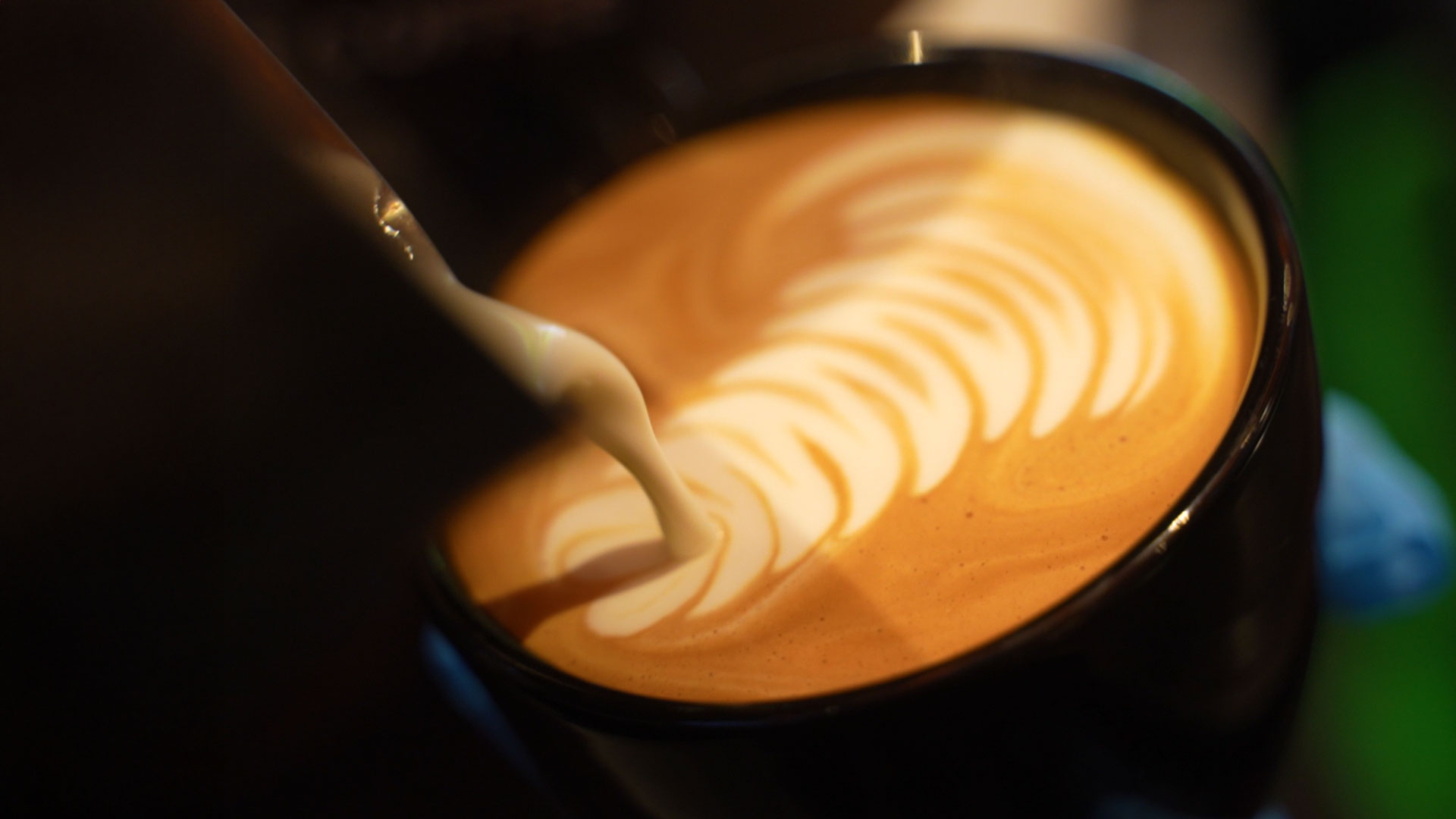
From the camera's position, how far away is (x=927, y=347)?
678 millimetres

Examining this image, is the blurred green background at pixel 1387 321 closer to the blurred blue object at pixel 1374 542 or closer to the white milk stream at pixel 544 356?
the blurred blue object at pixel 1374 542

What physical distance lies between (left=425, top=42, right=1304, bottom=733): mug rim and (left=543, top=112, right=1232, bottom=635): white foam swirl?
5 cm

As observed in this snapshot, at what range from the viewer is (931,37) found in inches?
34.0

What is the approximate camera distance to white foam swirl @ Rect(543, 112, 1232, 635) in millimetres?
593

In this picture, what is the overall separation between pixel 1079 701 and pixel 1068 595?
1.6 inches

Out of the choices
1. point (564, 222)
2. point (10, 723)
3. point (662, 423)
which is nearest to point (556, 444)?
point (662, 423)

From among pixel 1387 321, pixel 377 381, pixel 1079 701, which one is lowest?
pixel 1387 321

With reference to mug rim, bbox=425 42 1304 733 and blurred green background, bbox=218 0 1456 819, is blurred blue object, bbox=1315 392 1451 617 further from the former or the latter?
mug rim, bbox=425 42 1304 733

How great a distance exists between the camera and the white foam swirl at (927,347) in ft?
1.95

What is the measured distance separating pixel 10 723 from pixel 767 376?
69 cm

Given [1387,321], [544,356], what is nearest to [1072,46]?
[1387,321]

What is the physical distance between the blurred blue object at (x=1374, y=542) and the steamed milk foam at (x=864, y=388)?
26cm

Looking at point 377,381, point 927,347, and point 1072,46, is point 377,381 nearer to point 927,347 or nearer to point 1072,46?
point 927,347

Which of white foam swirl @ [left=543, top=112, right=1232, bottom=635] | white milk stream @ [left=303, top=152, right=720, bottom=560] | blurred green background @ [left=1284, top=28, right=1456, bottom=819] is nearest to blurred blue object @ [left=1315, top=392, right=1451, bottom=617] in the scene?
blurred green background @ [left=1284, top=28, right=1456, bottom=819]
